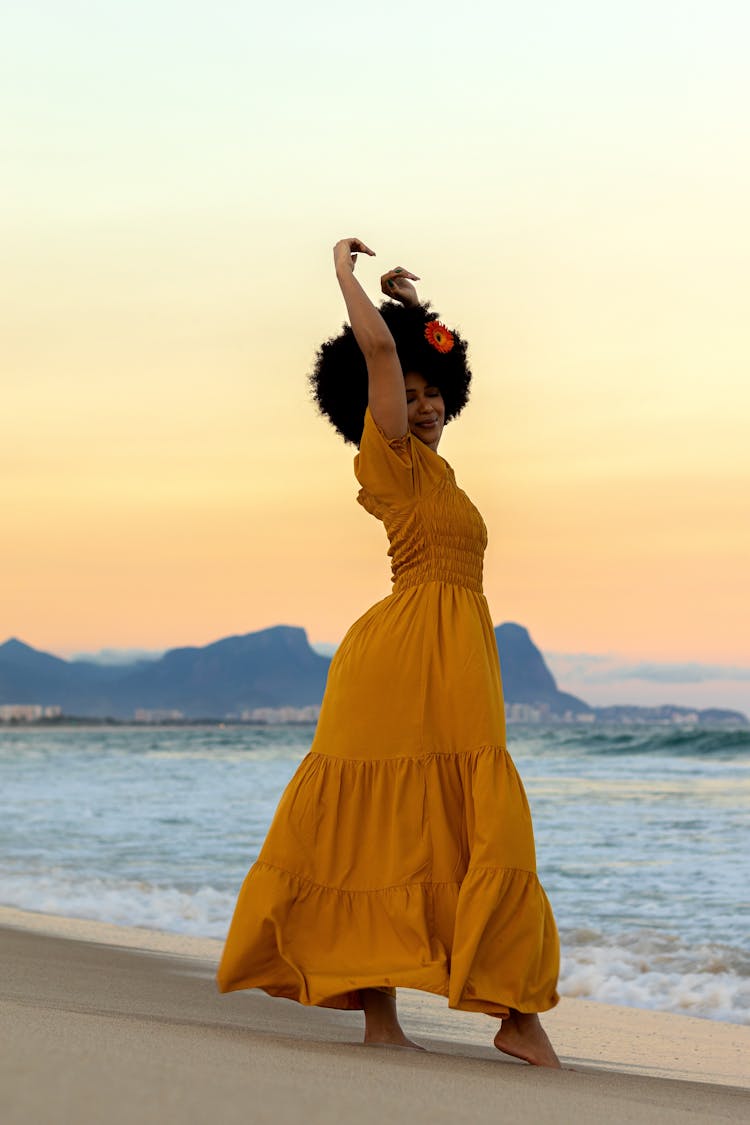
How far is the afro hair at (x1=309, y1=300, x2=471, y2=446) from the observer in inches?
132

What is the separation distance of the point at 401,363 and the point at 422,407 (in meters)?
0.12

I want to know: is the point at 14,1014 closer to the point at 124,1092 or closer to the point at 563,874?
the point at 124,1092

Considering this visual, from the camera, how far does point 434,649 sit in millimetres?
3098

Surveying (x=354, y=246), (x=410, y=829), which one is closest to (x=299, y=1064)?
(x=410, y=829)

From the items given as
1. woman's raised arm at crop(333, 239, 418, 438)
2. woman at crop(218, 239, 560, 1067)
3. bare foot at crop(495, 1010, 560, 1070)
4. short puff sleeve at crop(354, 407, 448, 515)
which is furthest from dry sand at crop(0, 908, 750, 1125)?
woman's raised arm at crop(333, 239, 418, 438)

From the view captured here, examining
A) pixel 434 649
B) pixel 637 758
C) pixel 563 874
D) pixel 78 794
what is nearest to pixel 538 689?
pixel 637 758

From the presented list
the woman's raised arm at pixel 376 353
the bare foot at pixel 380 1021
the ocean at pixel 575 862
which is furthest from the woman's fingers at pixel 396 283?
the ocean at pixel 575 862

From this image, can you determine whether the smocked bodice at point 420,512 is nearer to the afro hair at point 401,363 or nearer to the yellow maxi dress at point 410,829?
the yellow maxi dress at point 410,829

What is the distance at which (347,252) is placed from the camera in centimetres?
323

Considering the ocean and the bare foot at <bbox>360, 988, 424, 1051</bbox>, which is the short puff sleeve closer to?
the bare foot at <bbox>360, 988, 424, 1051</bbox>

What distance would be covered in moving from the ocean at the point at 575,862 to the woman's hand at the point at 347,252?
10.6ft

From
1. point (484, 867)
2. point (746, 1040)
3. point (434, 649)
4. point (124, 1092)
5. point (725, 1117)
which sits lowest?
point (746, 1040)

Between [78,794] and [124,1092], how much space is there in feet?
51.9

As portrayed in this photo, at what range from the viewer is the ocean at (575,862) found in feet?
19.1
